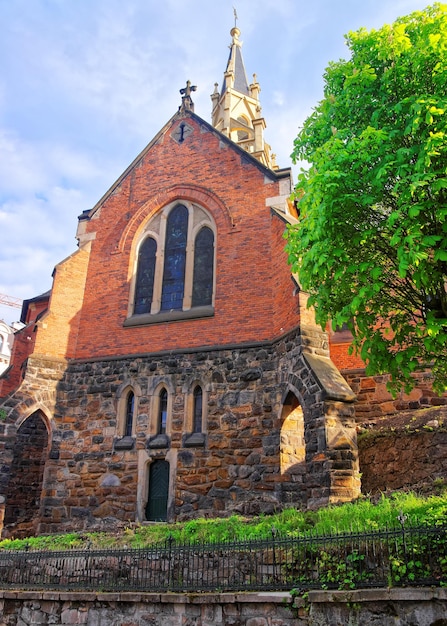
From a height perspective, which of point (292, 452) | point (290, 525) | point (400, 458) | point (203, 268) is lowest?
point (290, 525)

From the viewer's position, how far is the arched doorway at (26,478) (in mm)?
17656

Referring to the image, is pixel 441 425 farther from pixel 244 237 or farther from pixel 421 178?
pixel 244 237

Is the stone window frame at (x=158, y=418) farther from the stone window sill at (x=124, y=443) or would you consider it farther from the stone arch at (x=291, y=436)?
the stone arch at (x=291, y=436)

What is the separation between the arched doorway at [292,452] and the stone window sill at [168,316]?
143 inches

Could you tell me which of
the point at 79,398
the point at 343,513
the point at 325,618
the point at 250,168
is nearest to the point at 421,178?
the point at 343,513

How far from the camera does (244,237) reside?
15.9 m

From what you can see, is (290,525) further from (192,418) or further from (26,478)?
(26,478)

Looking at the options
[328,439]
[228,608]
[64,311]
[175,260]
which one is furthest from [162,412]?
[228,608]

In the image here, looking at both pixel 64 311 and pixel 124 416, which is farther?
pixel 64 311

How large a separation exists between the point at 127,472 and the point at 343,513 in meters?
7.36

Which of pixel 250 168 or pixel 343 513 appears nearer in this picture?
pixel 343 513

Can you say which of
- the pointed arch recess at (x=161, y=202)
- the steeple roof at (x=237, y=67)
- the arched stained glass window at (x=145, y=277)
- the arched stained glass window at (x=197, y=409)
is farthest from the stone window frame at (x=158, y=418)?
the steeple roof at (x=237, y=67)

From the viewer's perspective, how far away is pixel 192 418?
1455 centimetres

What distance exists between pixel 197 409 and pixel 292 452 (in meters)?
2.88
